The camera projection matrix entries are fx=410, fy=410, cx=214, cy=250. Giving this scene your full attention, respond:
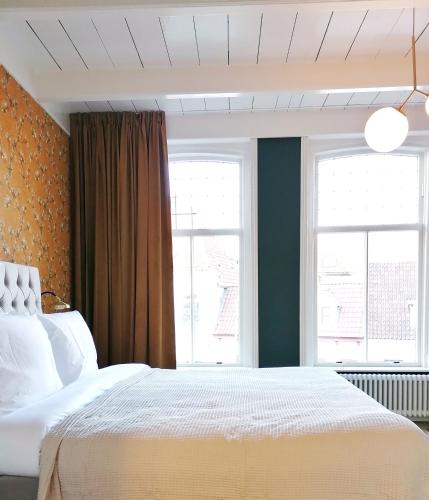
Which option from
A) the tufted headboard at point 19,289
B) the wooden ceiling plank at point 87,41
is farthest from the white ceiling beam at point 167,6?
the tufted headboard at point 19,289

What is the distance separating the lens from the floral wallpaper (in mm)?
2609

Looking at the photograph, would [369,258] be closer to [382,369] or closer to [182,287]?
[382,369]

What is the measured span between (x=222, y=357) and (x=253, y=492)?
2.43 metres

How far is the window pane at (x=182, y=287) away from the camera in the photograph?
400cm

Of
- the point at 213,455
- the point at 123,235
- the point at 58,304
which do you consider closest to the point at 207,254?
the point at 123,235

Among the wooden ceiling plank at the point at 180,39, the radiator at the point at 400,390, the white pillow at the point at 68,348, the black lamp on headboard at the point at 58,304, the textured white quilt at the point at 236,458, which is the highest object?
the wooden ceiling plank at the point at 180,39

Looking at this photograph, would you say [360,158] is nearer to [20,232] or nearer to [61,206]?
[61,206]

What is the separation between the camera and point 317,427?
1.67 meters

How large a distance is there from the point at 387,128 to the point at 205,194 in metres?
2.37

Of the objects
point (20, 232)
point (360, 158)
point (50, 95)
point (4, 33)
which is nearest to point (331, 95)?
point (360, 158)

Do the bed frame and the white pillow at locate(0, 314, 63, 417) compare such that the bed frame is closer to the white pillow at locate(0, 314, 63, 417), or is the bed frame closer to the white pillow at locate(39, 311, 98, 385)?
the white pillow at locate(39, 311, 98, 385)

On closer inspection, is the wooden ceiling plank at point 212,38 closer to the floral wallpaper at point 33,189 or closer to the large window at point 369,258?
the floral wallpaper at point 33,189

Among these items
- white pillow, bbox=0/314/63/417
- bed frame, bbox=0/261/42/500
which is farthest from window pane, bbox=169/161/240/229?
white pillow, bbox=0/314/63/417

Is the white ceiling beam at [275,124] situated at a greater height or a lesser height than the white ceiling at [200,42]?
lesser
